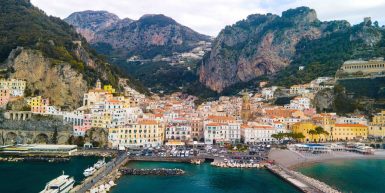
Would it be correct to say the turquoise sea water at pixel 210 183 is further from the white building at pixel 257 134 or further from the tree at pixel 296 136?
the tree at pixel 296 136

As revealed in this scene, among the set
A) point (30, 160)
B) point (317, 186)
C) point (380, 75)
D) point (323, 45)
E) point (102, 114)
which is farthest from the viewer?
point (323, 45)

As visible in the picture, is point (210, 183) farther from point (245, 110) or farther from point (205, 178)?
point (245, 110)

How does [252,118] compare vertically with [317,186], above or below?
above

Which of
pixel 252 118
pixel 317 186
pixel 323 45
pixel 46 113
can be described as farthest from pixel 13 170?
pixel 323 45

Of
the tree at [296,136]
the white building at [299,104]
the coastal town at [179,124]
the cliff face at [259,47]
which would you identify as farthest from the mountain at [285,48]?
the tree at [296,136]

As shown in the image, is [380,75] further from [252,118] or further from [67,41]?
[67,41]

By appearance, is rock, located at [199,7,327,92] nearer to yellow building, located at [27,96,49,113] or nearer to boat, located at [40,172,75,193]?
yellow building, located at [27,96,49,113]

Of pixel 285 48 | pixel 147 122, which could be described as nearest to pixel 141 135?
pixel 147 122

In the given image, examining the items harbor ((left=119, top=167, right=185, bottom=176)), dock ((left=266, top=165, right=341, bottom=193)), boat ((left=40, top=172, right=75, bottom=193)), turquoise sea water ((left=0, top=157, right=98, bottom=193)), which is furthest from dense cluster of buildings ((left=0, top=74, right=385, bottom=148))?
boat ((left=40, top=172, right=75, bottom=193))
